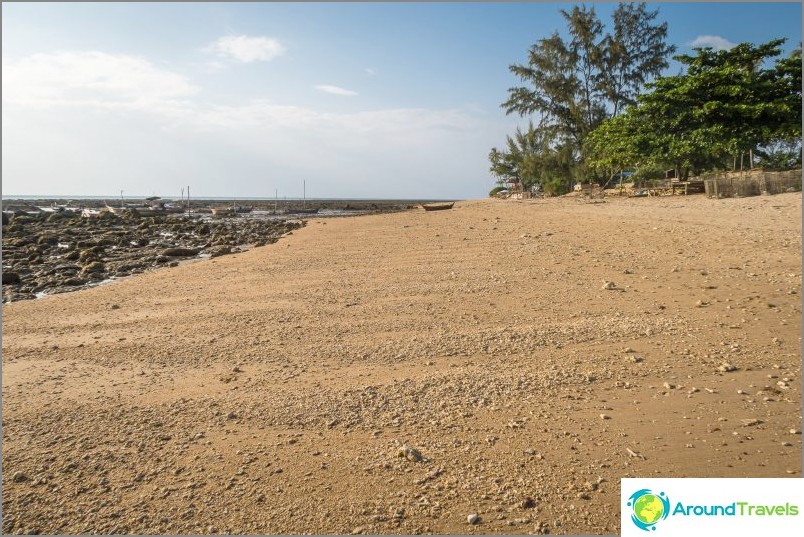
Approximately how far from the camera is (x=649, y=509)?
7.99 feet

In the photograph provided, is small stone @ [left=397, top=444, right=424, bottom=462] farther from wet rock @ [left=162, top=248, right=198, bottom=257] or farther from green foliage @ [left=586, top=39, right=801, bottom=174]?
green foliage @ [left=586, top=39, right=801, bottom=174]

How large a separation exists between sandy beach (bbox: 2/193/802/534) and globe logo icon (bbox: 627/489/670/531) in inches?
5.6

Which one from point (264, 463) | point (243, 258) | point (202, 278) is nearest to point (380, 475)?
point (264, 463)

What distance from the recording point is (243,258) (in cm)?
1150

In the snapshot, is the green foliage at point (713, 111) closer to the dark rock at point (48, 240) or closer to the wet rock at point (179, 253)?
the wet rock at point (179, 253)

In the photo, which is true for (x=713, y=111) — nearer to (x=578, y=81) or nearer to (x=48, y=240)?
(x=578, y=81)

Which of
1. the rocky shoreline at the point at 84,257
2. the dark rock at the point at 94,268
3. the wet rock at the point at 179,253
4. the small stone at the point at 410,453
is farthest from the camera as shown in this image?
the wet rock at the point at 179,253

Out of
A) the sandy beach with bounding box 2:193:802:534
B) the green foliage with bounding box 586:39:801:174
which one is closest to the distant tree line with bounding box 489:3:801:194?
the green foliage with bounding box 586:39:801:174

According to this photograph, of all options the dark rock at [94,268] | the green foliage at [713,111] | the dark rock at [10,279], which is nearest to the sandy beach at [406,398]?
the dark rock at [10,279]

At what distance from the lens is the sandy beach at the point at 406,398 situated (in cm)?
262

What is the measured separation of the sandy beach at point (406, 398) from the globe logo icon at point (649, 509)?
0.14 metres

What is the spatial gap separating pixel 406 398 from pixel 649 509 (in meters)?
1.84

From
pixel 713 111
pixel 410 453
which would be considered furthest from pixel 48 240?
pixel 713 111

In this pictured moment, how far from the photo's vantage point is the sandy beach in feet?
8.61
